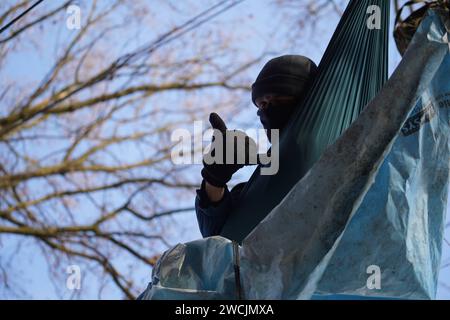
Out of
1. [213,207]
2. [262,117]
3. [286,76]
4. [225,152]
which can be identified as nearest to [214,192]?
[213,207]

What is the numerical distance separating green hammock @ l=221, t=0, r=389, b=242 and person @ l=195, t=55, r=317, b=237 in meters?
0.06

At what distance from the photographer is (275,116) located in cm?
345

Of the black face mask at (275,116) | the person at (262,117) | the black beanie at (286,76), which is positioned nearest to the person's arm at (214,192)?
the person at (262,117)

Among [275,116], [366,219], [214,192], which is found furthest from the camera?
[275,116]

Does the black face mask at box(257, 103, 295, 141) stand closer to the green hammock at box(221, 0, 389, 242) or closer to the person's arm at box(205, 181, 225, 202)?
the green hammock at box(221, 0, 389, 242)

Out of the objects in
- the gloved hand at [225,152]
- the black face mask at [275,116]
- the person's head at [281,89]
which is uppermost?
the person's head at [281,89]

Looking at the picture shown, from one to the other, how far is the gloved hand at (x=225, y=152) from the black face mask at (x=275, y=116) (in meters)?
0.35

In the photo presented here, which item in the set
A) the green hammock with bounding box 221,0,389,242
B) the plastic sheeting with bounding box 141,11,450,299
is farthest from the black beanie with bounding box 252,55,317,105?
the plastic sheeting with bounding box 141,11,450,299

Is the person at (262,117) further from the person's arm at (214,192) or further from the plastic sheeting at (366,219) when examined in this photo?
the plastic sheeting at (366,219)

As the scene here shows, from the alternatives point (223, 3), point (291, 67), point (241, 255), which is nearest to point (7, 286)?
point (223, 3)

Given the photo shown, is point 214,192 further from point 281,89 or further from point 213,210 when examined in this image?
point 281,89

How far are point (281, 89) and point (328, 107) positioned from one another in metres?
0.35

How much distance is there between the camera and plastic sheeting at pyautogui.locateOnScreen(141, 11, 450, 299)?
2.64 m

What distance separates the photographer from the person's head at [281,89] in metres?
3.45
